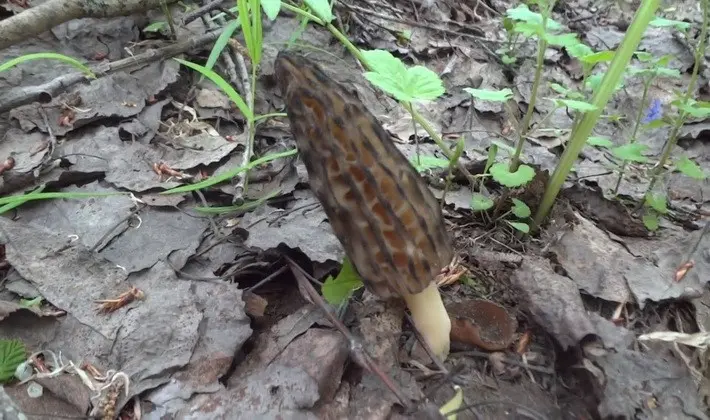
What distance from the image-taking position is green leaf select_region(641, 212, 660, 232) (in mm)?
1947

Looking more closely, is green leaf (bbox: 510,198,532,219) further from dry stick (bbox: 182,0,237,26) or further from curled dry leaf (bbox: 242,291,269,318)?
dry stick (bbox: 182,0,237,26)

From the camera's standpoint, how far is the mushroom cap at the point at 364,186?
4.23 ft

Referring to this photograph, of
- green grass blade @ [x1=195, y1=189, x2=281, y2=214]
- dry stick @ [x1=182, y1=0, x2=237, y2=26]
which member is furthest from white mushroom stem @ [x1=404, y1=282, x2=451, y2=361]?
dry stick @ [x1=182, y1=0, x2=237, y2=26]

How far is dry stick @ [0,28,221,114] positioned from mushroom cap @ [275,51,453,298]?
142 centimetres

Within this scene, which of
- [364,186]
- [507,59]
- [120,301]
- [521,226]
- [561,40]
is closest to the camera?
[364,186]

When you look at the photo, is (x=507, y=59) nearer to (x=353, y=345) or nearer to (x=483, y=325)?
A: (x=483, y=325)

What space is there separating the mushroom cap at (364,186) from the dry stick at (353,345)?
165mm

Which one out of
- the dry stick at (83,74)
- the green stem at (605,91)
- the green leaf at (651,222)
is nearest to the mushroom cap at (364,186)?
the green stem at (605,91)

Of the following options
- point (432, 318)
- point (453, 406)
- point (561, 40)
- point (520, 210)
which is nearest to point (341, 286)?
point (432, 318)

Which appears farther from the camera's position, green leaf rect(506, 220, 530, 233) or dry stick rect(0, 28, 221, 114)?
dry stick rect(0, 28, 221, 114)

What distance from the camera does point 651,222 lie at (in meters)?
1.96

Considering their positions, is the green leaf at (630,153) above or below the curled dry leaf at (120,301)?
above

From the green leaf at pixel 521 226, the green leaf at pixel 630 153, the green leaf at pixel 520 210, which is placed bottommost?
the green leaf at pixel 521 226

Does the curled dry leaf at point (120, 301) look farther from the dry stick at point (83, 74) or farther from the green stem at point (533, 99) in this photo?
the green stem at point (533, 99)
